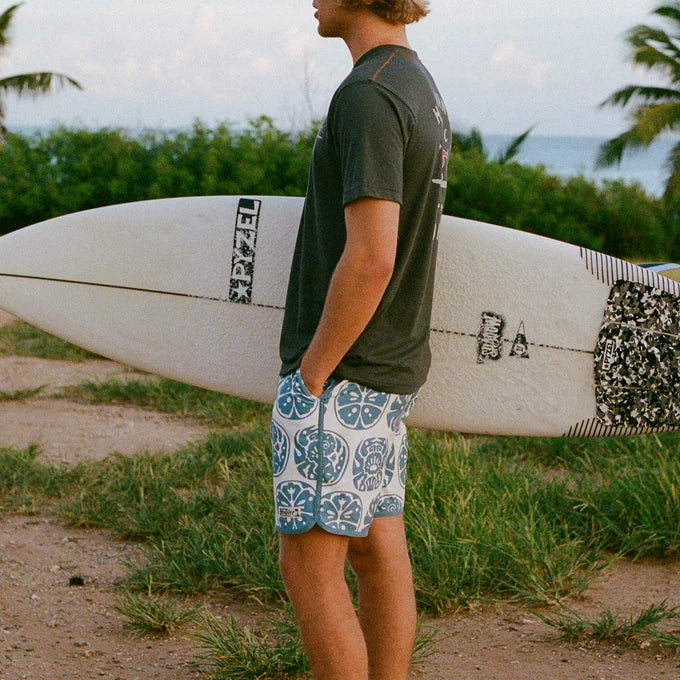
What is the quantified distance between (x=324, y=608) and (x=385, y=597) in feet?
0.66

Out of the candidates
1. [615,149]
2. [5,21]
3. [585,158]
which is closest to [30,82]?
[5,21]

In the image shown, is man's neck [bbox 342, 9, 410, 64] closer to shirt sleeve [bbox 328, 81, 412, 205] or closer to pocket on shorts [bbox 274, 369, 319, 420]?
shirt sleeve [bbox 328, 81, 412, 205]

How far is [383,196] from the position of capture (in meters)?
1.63

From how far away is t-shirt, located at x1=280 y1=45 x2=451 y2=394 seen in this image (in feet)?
5.39

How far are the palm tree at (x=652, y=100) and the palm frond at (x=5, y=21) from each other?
49.9 ft

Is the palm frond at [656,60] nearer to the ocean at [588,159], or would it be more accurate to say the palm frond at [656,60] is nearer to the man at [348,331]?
the ocean at [588,159]

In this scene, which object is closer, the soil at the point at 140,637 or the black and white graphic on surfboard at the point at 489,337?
the soil at the point at 140,637

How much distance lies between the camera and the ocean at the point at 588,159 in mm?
14390

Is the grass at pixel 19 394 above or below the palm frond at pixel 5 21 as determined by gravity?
below

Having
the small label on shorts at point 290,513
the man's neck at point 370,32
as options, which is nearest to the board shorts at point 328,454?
the small label on shorts at point 290,513

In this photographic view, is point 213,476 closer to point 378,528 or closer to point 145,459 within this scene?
point 145,459

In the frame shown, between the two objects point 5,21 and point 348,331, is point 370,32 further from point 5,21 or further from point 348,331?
Result: point 5,21

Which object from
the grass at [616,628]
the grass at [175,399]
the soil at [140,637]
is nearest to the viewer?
the soil at [140,637]

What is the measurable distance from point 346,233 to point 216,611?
158cm
